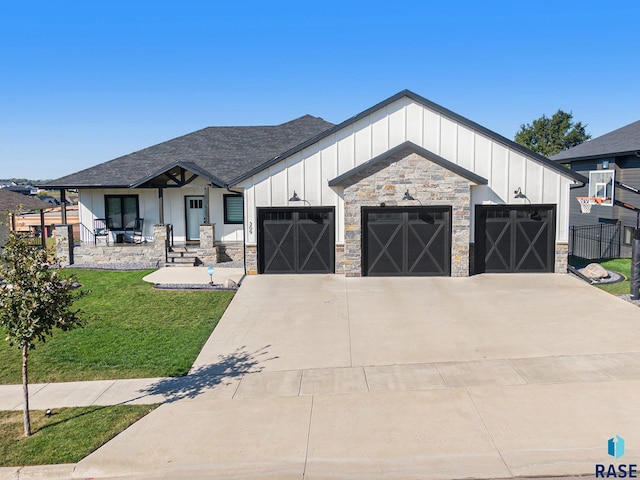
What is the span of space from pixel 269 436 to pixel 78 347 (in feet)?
20.6

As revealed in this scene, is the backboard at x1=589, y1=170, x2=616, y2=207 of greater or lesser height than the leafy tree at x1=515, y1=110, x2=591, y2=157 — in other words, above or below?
below

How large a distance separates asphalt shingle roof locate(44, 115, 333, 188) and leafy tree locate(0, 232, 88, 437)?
1302 cm

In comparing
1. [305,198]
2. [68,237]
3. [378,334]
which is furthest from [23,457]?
[68,237]

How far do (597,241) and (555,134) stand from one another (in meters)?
42.3

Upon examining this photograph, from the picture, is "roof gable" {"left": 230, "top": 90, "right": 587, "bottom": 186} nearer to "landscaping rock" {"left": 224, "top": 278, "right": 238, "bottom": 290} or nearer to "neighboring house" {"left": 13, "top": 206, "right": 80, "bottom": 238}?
"landscaping rock" {"left": 224, "top": 278, "right": 238, "bottom": 290}

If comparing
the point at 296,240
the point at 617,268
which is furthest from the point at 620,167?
the point at 296,240

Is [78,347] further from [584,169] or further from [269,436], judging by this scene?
[584,169]

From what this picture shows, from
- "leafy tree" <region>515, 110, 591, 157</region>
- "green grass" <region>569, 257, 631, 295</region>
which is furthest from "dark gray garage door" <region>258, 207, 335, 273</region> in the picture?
"leafy tree" <region>515, 110, 591, 157</region>

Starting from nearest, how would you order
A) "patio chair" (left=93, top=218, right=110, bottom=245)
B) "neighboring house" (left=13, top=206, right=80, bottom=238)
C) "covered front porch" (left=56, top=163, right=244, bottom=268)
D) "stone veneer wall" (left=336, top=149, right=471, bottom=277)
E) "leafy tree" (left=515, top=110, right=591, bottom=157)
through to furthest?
"stone veneer wall" (left=336, top=149, right=471, bottom=277) → "covered front porch" (left=56, top=163, right=244, bottom=268) → "patio chair" (left=93, top=218, right=110, bottom=245) → "neighboring house" (left=13, top=206, right=80, bottom=238) → "leafy tree" (left=515, top=110, right=591, bottom=157)

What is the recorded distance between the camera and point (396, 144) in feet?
60.2

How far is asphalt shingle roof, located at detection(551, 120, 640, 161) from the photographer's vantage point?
74.6 ft

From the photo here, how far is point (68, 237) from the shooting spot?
21.8m

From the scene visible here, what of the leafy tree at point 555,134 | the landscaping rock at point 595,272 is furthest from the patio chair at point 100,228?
the leafy tree at point 555,134

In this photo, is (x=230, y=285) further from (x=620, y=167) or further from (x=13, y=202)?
(x=620, y=167)
